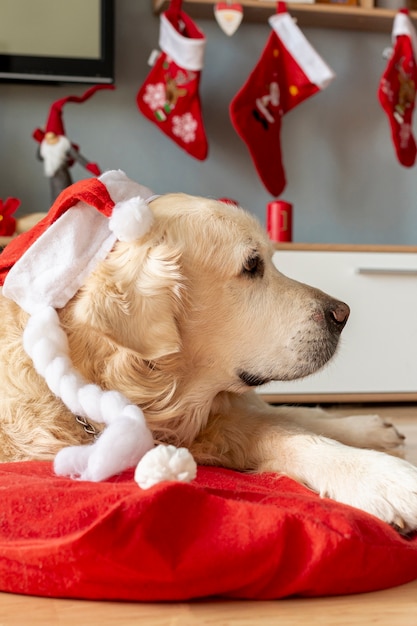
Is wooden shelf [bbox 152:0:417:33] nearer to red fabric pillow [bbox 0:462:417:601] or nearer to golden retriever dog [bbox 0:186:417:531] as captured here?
golden retriever dog [bbox 0:186:417:531]

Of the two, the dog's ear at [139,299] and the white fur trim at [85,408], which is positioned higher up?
the dog's ear at [139,299]

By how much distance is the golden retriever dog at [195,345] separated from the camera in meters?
1.16

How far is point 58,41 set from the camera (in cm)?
302


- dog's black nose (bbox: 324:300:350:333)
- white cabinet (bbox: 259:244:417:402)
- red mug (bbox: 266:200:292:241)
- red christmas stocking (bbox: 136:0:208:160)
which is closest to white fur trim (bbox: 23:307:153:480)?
dog's black nose (bbox: 324:300:350:333)

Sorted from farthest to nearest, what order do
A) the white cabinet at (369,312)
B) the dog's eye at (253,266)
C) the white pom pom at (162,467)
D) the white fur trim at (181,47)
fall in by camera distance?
1. the white fur trim at (181,47)
2. the white cabinet at (369,312)
3. the dog's eye at (253,266)
4. the white pom pom at (162,467)

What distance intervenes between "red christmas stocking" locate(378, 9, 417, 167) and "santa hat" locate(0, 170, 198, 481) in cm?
210

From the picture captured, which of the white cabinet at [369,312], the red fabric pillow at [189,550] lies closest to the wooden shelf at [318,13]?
the white cabinet at [369,312]

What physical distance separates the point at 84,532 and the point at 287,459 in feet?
1.54

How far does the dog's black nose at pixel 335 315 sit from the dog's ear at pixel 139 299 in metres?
0.25

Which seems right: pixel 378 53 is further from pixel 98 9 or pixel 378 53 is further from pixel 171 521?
pixel 171 521

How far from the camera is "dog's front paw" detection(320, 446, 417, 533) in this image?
101 cm

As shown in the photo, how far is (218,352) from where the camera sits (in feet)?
4.10

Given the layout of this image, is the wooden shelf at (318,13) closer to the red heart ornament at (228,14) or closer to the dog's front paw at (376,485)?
the red heart ornament at (228,14)

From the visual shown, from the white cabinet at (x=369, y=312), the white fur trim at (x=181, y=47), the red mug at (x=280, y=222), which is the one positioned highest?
the white fur trim at (x=181, y=47)
